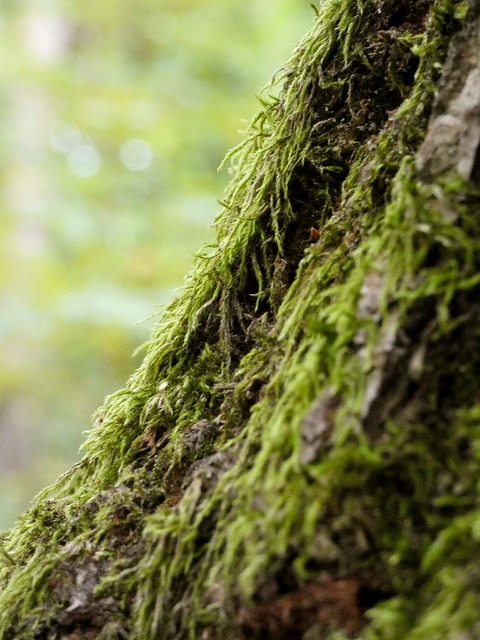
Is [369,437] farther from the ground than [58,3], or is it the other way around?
[58,3]

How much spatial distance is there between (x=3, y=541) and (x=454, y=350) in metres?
0.99

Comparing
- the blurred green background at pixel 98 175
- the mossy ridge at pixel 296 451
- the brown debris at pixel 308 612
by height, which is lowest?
the brown debris at pixel 308 612

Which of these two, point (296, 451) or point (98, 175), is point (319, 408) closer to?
point (296, 451)

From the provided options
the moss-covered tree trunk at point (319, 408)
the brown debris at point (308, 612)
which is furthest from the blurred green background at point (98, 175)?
the brown debris at point (308, 612)

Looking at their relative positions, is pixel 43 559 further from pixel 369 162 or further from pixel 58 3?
pixel 58 3

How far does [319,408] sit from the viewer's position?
79cm

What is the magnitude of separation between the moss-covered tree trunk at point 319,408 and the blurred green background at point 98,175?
4782mm

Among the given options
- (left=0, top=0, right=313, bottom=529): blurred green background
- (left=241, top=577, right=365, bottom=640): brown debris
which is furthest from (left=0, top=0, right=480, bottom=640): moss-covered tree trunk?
(left=0, top=0, right=313, bottom=529): blurred green background

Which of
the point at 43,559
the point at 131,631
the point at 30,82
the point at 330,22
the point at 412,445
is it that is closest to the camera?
the point at 412,445

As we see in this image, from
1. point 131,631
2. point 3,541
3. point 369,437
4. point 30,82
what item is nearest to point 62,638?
point 131,631

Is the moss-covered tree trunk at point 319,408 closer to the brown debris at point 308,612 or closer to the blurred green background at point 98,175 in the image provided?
the brown debris at point 308,612

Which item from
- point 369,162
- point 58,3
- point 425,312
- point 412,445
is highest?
point 58,3

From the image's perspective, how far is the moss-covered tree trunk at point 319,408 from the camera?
0.73 meters

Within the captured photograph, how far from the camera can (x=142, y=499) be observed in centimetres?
104
